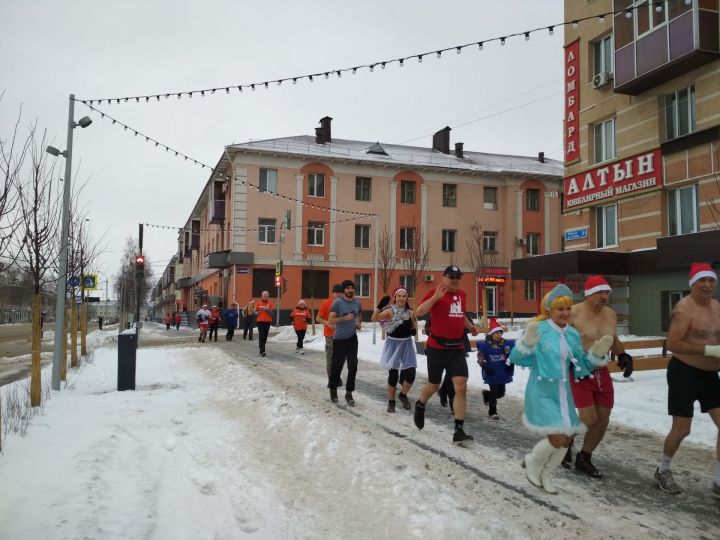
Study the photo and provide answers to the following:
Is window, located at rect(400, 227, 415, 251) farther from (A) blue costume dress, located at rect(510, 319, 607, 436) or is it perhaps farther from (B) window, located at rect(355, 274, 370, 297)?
(A) blue costume dress, located at rect(510, 319, 607, 436)

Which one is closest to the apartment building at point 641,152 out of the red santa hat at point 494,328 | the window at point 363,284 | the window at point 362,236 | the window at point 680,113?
the window at point 680,113

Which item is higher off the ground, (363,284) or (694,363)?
(363,284)

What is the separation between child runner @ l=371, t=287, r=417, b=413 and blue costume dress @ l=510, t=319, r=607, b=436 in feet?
11.6

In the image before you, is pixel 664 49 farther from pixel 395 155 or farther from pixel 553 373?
pixel 395 155

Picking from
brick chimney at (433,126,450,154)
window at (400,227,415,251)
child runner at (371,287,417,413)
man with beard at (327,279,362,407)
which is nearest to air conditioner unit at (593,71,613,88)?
child runner at (371,287,417,413)

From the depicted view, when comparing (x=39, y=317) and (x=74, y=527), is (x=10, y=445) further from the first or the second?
(x=39, y=317)

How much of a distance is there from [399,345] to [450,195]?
33.4 metres

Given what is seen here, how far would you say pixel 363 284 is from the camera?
126ft

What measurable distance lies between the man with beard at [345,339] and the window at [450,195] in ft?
107

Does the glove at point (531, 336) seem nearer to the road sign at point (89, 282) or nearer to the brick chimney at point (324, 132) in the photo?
the road sign at point (89, 282)

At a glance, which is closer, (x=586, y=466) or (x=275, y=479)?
(x=275, y=479)

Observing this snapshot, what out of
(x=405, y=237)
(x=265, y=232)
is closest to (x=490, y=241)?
(x=405, y=237)

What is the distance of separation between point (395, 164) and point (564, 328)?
34.9 m

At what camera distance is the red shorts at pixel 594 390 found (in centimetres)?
520
